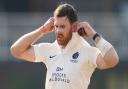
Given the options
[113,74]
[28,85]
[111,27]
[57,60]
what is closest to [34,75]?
[28,85]

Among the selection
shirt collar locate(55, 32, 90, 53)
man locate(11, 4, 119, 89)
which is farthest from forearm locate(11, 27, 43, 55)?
shirt collar locate(55, 32, 90, 53)

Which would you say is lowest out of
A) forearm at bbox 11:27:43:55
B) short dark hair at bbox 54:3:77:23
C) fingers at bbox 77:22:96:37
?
forearm at bbox 11:27:43:55

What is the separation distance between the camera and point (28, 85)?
17.9 meters

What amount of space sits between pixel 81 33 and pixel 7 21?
41.4 feet

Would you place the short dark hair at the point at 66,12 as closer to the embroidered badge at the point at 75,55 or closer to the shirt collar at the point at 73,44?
the shirt collar at the point at 73,44

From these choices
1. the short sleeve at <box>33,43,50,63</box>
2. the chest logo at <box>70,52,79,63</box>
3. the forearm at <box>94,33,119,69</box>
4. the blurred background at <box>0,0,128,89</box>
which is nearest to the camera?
the forearm at <box>94,33,119,69</box>

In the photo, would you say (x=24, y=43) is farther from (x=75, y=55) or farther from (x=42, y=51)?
(x=75, y=55)

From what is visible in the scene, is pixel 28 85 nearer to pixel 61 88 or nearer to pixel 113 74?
pixel 113 74

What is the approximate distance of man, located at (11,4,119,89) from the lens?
807 cm

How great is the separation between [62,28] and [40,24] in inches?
450

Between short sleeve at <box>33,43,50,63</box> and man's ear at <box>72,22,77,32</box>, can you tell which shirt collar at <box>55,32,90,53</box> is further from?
short sleeve at <box>33,43,50,63</box>

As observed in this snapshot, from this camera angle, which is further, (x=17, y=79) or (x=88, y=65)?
(x=17, y=79)

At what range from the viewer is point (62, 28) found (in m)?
8.08

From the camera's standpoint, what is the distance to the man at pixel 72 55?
8.07 m
